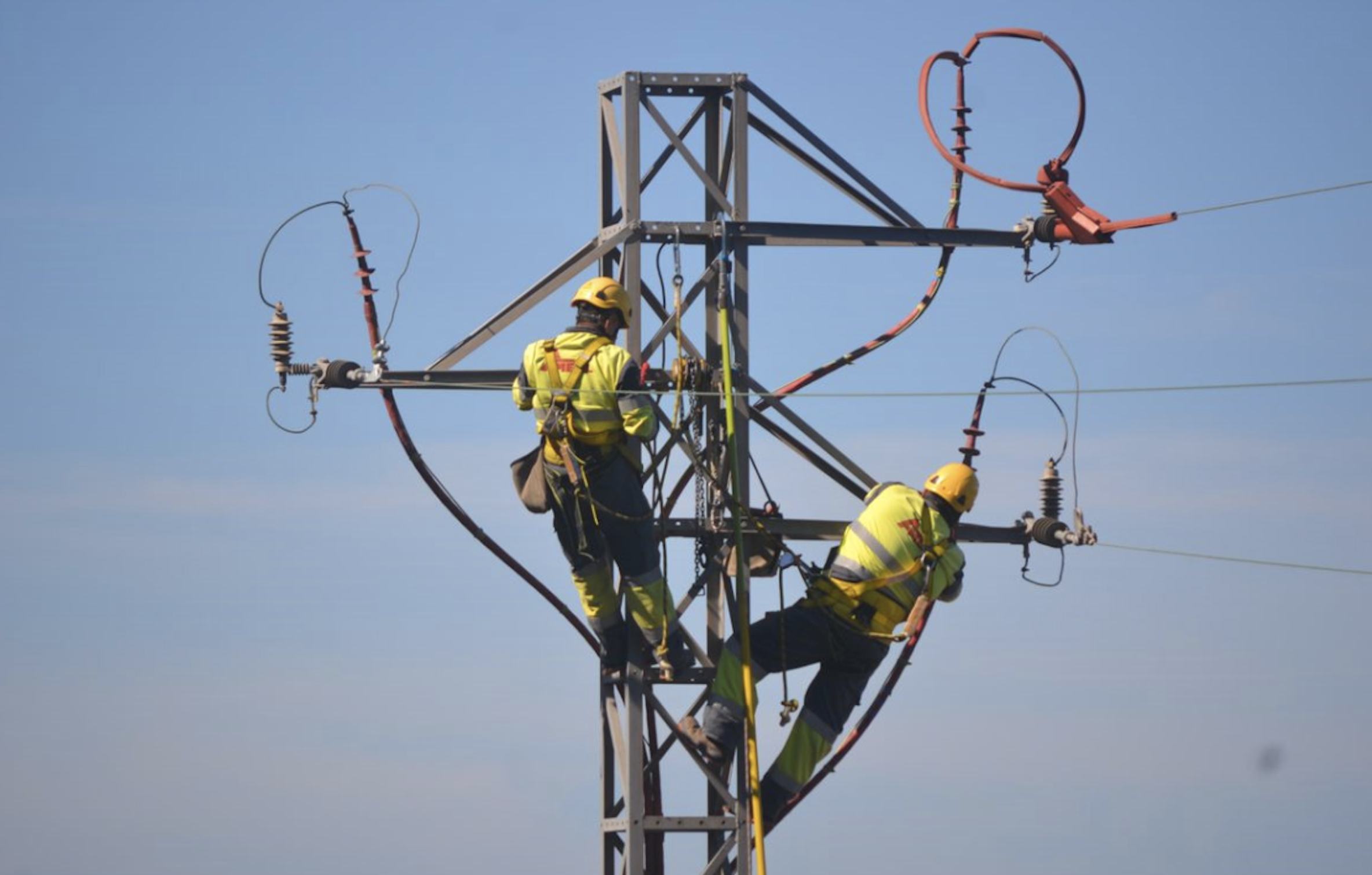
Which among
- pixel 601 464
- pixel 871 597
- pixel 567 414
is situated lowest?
pixel 871 597

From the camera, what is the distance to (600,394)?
16.6 meters

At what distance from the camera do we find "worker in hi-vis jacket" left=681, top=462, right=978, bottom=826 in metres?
17.6

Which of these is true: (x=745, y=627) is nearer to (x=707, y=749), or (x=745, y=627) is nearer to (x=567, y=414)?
(x=707, y=749)

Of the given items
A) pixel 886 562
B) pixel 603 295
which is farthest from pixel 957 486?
pixel 603 295

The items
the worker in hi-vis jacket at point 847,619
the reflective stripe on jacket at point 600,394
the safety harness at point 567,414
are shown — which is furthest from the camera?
the worker in hi-vis jacket at point 847,619

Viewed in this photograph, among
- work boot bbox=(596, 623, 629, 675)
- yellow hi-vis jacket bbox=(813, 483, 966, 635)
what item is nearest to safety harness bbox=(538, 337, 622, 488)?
work boot bbox=(596, 623, 629, 675)

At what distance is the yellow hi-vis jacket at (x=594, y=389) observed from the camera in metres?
16.6

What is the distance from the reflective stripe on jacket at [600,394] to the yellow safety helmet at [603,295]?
25 centimetres

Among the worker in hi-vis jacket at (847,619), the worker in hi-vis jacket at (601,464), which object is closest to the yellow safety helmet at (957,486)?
the worker in hi-vis jacket at (847,619)

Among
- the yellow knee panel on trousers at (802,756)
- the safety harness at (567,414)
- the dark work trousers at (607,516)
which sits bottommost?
the yellow knee panel on trousers at (802,756)

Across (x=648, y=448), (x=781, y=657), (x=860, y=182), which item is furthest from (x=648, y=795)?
(x=860, y=182)

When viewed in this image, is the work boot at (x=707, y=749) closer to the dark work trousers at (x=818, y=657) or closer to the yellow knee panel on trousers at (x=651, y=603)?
the dark work trousers at (x=818, y=657)

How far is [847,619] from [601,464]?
2177mm

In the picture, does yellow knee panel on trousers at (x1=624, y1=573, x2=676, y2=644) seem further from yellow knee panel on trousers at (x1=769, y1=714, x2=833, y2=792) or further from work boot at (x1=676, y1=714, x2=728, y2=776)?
yellow knee panel on trousers at (x1=769, y1=714, x2=833, y2=792)
